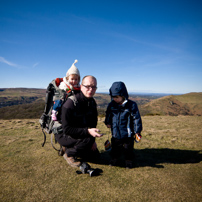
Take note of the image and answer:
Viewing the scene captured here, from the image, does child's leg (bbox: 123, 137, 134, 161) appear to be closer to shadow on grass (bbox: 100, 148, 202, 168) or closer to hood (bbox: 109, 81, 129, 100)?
shadow on grass (bbox: 100, 148, 202, 168)

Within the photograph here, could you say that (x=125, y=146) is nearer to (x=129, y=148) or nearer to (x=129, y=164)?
(x=129, y=148)

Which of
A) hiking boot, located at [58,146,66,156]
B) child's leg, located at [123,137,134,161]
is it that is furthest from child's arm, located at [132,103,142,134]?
hiking boot, located at [58,146,66,156]

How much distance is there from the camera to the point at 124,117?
3938mm

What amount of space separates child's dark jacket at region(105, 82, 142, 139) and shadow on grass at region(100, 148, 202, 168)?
1121 mm

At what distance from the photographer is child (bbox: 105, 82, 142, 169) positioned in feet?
12.6

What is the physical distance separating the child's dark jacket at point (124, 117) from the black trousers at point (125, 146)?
18cm

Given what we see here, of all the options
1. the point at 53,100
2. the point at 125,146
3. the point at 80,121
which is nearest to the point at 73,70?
the point at 53,100

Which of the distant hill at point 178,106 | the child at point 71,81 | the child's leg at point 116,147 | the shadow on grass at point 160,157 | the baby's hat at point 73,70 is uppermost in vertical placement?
the baby's hat at point 73,70

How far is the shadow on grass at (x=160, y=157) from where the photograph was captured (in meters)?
4.13

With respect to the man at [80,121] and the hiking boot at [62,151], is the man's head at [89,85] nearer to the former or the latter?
the man at [80,121]

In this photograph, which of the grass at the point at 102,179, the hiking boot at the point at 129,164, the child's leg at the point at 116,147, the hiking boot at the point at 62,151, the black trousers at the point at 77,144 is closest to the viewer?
the grass at the point at 102,179

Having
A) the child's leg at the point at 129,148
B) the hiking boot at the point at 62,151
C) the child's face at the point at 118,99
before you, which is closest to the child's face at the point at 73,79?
the child's face at the point at 118,99

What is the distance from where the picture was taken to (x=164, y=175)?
3.40 m

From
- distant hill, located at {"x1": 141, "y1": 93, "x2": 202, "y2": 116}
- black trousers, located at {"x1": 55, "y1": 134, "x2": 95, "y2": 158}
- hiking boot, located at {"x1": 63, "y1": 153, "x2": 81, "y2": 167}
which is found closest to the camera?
black trousers, located at {"x1": 55, "y1": 134, "x2": 95, "y2": 158}
